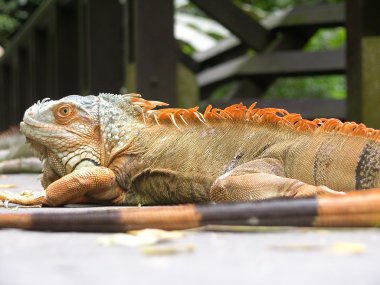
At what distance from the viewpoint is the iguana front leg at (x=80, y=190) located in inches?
140

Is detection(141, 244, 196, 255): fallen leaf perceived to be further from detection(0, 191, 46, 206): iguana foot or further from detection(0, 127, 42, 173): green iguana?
detection(0, 127, 42, 173): green iguana

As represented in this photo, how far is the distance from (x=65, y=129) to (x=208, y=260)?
2.10 meters

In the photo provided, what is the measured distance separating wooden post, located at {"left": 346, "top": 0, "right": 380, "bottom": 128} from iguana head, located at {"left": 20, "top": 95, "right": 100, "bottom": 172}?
3052mm

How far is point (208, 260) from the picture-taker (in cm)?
189

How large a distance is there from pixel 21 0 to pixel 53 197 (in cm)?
1898

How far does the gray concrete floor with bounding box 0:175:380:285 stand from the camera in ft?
5.48

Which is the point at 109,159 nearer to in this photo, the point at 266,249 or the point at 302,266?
the point at 266,249

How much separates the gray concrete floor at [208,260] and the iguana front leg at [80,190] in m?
1.17

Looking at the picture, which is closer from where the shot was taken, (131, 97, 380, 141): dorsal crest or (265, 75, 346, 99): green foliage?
(131, 97, 380, 141): dorsal crest

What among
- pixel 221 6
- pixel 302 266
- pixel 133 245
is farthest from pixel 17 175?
pixel 302 266

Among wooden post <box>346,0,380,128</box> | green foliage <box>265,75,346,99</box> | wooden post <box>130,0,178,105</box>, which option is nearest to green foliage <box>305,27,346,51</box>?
green foliage <box>265,75,346,99</box>

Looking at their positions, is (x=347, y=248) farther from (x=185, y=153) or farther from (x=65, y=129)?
(x=65, y=129)

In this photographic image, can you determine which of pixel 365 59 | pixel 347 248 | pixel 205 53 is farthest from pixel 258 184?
pixel 205 53

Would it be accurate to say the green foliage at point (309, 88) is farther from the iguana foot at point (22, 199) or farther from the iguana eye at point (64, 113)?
the iguana foot at point (22, 199)
